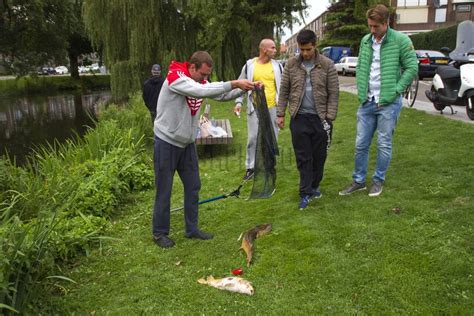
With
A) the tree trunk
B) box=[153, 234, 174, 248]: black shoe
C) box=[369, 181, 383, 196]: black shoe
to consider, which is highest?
the tree trunk

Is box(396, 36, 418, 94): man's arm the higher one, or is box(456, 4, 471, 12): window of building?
box(456, 4, 471, 12): window of building

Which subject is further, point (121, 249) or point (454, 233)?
point (121, 249)

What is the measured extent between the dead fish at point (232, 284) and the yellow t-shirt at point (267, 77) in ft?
9.87

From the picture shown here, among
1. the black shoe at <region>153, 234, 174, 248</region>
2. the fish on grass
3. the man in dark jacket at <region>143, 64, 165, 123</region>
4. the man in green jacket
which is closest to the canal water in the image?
the man in dark jacket at <region>143, 64, 165, 123</region>

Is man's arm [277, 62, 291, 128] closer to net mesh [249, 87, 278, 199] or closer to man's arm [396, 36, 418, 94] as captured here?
net mesh [249, 87, 278, 199]

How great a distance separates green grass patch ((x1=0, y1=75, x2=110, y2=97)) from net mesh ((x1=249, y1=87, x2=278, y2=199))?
30.1 metres

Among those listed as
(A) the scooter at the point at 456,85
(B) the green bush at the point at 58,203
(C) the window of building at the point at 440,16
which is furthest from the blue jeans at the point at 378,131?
(C) the window of building at the point at 440,16

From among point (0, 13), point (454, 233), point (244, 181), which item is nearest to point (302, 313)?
point (454, 233)

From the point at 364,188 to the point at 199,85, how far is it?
97.9 inches

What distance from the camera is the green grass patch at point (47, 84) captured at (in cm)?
3359

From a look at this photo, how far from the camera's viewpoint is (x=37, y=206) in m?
5.21

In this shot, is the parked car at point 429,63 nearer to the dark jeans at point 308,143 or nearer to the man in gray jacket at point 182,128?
the dark jeans at point 308,143

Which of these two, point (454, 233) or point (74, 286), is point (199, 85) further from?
point (454, 233)

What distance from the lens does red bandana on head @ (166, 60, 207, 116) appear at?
382cm
